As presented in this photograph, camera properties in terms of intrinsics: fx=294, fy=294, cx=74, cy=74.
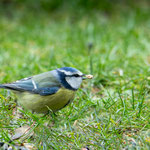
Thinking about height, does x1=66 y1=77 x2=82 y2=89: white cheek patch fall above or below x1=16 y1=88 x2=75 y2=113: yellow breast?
above

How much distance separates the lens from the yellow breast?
298 cm

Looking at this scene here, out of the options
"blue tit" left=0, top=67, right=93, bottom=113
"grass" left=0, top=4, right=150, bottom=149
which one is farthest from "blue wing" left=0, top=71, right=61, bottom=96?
"grass" left=0, top=4, right=150, bottom=149

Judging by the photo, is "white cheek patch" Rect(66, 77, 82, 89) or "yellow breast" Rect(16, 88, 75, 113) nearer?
"yellow breast" Rect(16, 88, 75, 113)

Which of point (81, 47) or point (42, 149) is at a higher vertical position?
point (81, 47)

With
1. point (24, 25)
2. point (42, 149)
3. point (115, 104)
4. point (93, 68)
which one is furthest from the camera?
point (24, 25)

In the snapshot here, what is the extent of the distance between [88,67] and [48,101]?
1593 mm

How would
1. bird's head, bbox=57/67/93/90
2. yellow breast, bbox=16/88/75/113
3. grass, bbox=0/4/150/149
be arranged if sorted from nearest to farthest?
grass, bbox=0/4/150/149
yellow breast, bbox=16/88/75/113
bird's head, bbox=57/67/93/90

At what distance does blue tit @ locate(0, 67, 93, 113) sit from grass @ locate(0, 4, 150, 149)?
14cm

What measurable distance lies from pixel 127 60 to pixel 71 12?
11.0ft

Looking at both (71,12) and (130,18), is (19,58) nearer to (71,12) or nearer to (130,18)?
(71,12)

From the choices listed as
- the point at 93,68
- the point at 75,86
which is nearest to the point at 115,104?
the point at 75,86

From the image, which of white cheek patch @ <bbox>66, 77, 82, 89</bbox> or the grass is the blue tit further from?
the grass

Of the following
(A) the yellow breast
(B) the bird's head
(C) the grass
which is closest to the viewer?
(C) the grass

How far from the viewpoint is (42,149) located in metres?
Result: 2.72
